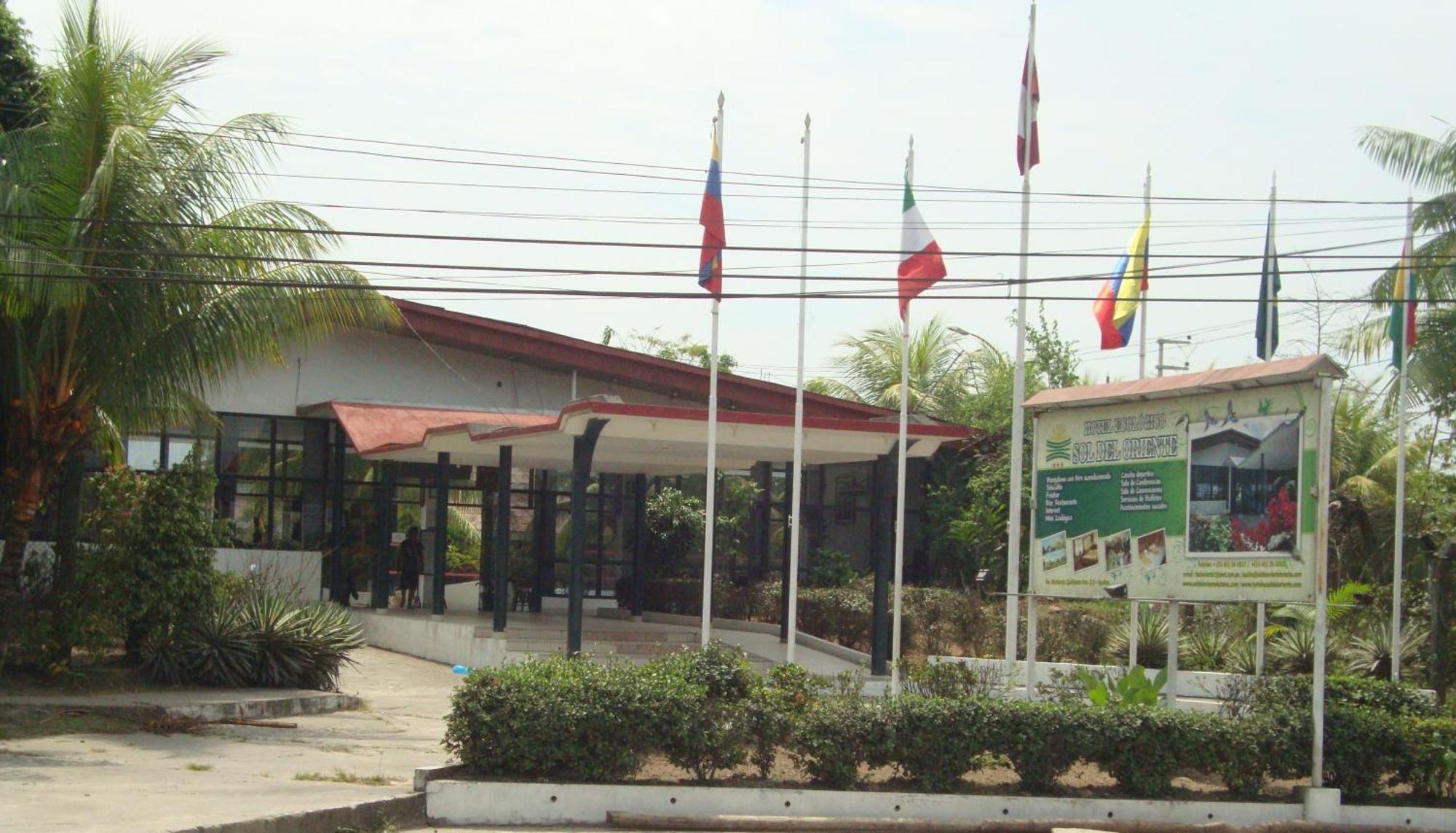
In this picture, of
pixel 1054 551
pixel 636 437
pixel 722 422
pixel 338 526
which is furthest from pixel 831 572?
pixel 1054 551

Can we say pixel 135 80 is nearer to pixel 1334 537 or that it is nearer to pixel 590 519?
pixel 590 519

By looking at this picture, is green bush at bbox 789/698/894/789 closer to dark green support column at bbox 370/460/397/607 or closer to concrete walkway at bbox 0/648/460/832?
concrete walkway at bbox 0/648/460/832

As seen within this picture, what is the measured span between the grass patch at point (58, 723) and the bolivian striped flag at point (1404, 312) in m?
15.7

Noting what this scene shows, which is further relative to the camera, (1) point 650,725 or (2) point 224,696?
(2) point 224,696

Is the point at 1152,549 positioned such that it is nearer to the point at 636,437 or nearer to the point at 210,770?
the point at 636,437

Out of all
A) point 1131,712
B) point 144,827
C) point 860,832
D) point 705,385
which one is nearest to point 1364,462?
point 705,385

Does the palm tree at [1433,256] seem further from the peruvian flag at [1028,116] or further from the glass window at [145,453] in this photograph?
the glass window at [145,453]

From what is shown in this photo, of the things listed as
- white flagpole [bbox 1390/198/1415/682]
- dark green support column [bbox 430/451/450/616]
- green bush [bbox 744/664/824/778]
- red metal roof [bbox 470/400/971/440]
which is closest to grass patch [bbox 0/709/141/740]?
red metal roof [bbox 470/400/971/440]

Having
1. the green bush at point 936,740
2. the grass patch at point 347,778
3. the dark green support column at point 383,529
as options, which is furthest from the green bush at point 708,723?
the dark green support column at point 383,529

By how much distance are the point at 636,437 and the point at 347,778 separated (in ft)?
21.1

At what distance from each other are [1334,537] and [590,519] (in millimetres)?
13273

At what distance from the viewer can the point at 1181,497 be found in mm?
13617

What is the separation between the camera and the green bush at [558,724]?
11617mm

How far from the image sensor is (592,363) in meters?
25.8
